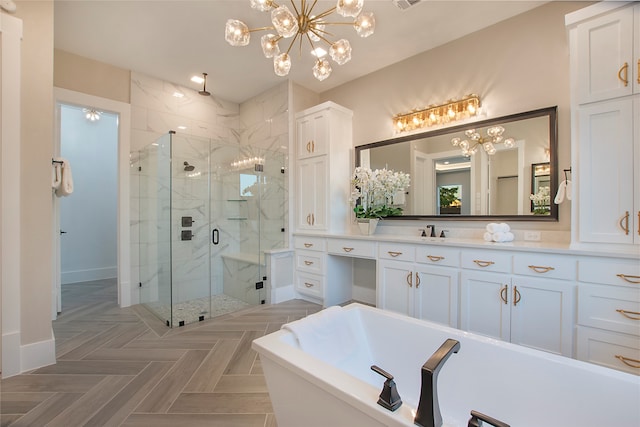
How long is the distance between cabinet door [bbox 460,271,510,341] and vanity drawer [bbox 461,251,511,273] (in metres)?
0.05

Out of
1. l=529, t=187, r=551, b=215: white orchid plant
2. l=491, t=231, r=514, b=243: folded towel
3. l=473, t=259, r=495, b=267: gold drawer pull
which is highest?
l=529, t=187, r=551, b=215: white orchid plant

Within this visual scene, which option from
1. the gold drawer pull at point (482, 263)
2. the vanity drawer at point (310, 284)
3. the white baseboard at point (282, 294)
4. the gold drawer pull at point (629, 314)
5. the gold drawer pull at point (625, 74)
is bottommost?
the white baseboard at point (282, 294)

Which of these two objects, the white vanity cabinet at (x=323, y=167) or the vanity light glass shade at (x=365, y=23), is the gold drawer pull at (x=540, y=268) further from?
the white vanity cabinet at (x=323, y=167)

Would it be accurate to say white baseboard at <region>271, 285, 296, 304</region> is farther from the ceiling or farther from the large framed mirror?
the ceiling

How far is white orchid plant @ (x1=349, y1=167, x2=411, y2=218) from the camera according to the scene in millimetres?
3422

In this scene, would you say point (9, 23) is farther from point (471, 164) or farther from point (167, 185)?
point (471, 164)

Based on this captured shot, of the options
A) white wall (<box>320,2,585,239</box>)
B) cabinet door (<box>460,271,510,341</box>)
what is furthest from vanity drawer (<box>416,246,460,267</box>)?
white wall (<box>320,2,585,239</box>)

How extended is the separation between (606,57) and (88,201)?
689 cm

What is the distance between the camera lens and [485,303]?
92.3 inches

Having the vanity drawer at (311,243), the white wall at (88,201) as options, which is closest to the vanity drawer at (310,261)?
the vanity drawer at (311,243)

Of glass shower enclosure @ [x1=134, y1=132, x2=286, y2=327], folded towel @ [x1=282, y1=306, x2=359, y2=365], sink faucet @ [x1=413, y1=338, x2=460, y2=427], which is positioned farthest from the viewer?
glass shower enclosure @ [x1=134, y1=132, x2=286, y2=327]

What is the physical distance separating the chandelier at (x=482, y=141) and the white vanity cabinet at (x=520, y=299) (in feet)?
3.73

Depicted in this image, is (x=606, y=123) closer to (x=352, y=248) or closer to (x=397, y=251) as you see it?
(x=397, y=251)

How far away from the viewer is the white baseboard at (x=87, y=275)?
15.9 feet
